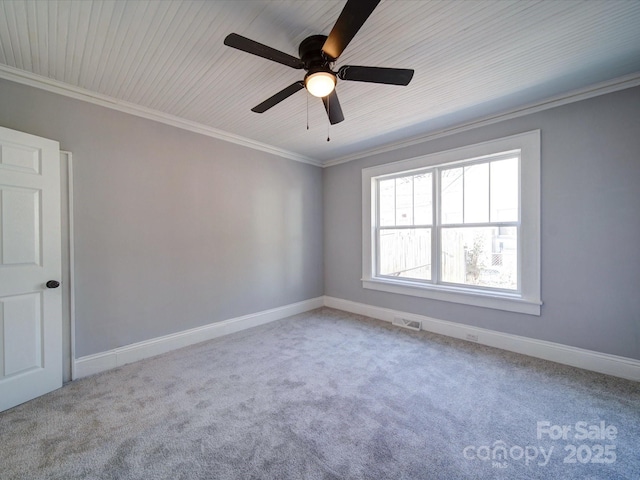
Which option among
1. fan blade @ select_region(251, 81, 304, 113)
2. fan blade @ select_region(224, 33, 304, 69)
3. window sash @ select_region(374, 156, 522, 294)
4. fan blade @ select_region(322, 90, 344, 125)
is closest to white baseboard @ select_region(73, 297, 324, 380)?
window sash @ select_region(374, 156, 522, 294)

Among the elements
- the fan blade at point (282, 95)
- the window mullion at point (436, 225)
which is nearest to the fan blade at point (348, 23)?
the fan blade at point (282, 95)

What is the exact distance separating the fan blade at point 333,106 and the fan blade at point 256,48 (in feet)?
1.25

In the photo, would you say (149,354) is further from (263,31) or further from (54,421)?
(263,31)

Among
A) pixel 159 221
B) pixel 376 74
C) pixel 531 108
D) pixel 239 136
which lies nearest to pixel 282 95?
pixel 376 74

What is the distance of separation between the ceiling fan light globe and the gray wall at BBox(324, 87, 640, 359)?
2.38 m

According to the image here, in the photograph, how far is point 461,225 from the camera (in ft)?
11.3

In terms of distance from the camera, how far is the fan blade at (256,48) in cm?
145

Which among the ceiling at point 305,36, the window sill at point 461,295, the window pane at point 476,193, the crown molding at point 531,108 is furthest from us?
the window pane at point 476,193

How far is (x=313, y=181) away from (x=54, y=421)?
163 inches

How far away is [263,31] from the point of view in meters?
1.81

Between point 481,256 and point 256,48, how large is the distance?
129 inches

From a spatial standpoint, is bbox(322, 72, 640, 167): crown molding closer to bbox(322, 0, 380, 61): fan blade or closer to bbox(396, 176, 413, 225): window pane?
bbox(396, 176, 413, 225): window pane

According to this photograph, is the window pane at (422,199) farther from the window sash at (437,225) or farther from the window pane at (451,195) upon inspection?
the window pane at (451,195)

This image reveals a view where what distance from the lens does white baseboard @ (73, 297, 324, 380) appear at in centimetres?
255
